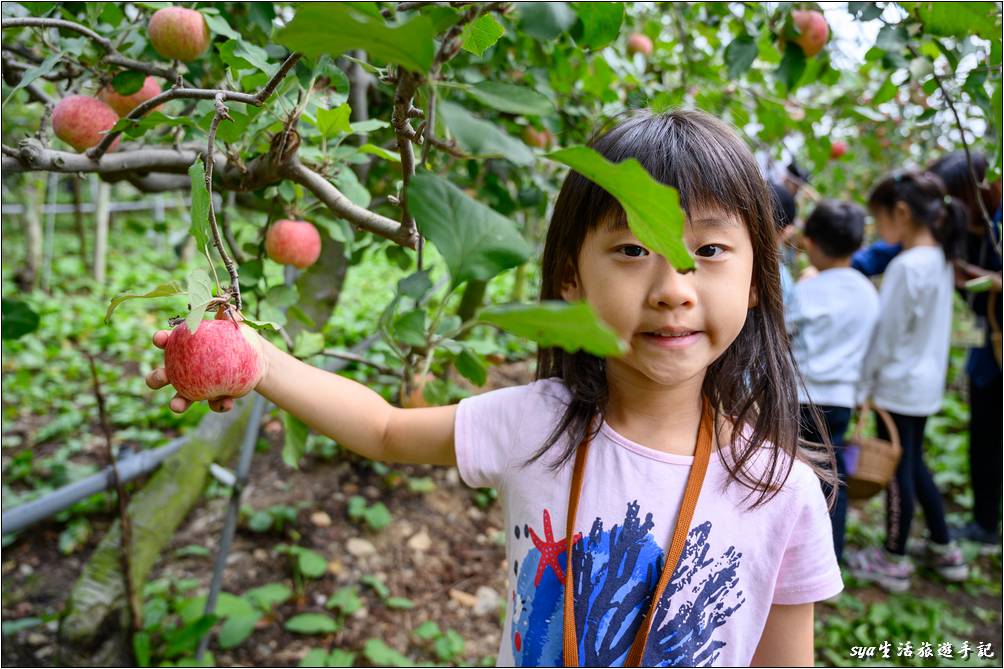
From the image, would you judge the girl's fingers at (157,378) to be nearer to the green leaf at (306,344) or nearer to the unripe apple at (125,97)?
the green leaf at (306,344)

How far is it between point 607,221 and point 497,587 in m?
1.62

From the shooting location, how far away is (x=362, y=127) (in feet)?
2.60

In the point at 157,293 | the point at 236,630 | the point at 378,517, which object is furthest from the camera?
the point at 378,517

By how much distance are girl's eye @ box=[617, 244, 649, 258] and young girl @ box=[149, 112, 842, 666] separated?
0.15 ft

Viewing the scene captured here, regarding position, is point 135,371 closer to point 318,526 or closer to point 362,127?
point 318,526

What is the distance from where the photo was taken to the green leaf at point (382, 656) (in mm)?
1619

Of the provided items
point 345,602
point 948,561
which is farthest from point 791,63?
point 948,561

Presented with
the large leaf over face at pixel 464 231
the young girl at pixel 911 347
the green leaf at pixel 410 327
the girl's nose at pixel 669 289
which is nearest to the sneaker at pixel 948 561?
the young girl at pixel 911 347

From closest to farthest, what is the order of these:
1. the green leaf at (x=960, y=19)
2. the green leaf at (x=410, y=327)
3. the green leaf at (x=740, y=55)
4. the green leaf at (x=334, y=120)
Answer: the green leaf at (x=410, y=327)
the green leaf at (x=334, y=120)
the green leaf at (x=960, y=19)
the green leaf at (x=740, y=55)

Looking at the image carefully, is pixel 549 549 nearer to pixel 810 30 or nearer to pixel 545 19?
pixel 545 19

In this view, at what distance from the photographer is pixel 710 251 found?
0.69 meters

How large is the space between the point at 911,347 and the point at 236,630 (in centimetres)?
204

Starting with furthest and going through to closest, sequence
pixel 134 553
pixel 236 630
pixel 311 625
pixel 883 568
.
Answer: pixel 883 568 < pixel 311 625 < pixel 236 630 < pixel 134 553

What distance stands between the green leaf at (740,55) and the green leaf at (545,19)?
69 cm
